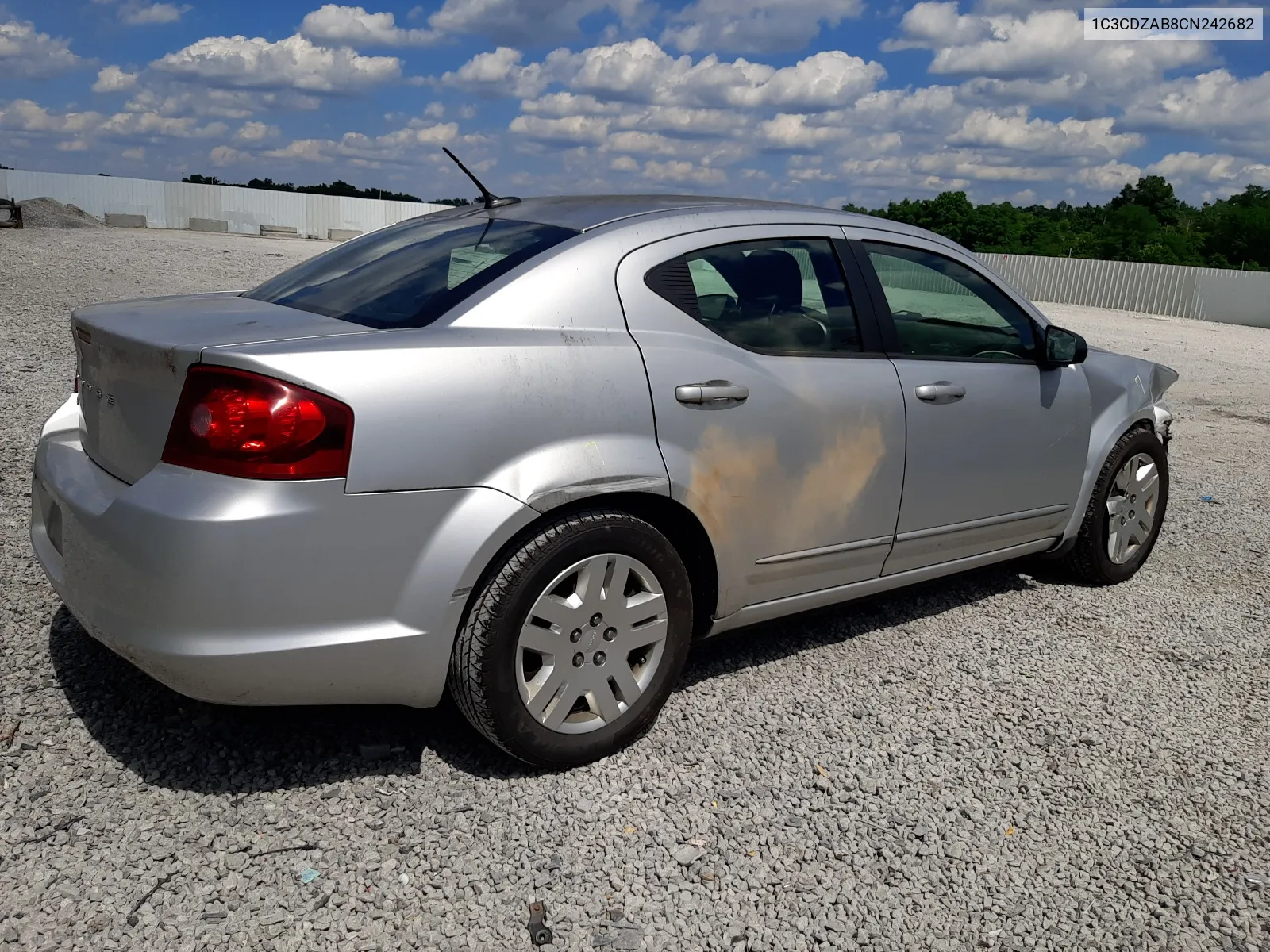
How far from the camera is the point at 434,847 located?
110 inches

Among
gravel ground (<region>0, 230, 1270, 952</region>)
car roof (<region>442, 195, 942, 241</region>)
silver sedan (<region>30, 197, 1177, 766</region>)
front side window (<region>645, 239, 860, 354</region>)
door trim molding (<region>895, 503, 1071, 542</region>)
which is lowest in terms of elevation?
gravel ground (<region>0, 230, 1270, 952</region>)

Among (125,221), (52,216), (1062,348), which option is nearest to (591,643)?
(1062,348)

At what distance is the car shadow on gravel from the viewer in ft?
10.1

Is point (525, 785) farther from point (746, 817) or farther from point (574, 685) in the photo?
point (746, 817)

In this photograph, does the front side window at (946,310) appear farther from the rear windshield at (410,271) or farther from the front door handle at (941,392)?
the rear windshield at (410,271)

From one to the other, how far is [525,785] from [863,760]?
1070 mm

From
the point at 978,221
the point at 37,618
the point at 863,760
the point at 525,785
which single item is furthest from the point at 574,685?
the point at 978,221

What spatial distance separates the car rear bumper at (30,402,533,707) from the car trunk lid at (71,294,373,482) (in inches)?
4.1

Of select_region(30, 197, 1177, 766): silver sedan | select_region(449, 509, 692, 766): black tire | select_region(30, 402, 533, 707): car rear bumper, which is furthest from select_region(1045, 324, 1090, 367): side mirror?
select_region(30, 402, 533, 707): car rear bumper

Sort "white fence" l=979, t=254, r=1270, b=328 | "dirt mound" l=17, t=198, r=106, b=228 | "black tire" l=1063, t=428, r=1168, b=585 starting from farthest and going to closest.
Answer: "dirt mound" l=17, t=198, r=106, b=228
"white fence" l=979, t=254, r=1270, b=328
"black tire" l=1063, t=428, r=1168, b=585

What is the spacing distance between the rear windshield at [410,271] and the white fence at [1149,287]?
28817 millimetres

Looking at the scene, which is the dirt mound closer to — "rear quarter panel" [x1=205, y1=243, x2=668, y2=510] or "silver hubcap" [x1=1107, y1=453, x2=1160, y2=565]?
"silver hubcap" [x1=1107, y1=453, x2=1160, y2=565]

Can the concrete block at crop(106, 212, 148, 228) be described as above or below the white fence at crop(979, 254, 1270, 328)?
above

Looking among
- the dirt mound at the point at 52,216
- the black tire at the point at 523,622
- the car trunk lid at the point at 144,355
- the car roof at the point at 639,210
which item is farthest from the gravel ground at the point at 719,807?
the dirt mound at the point at 52,216
